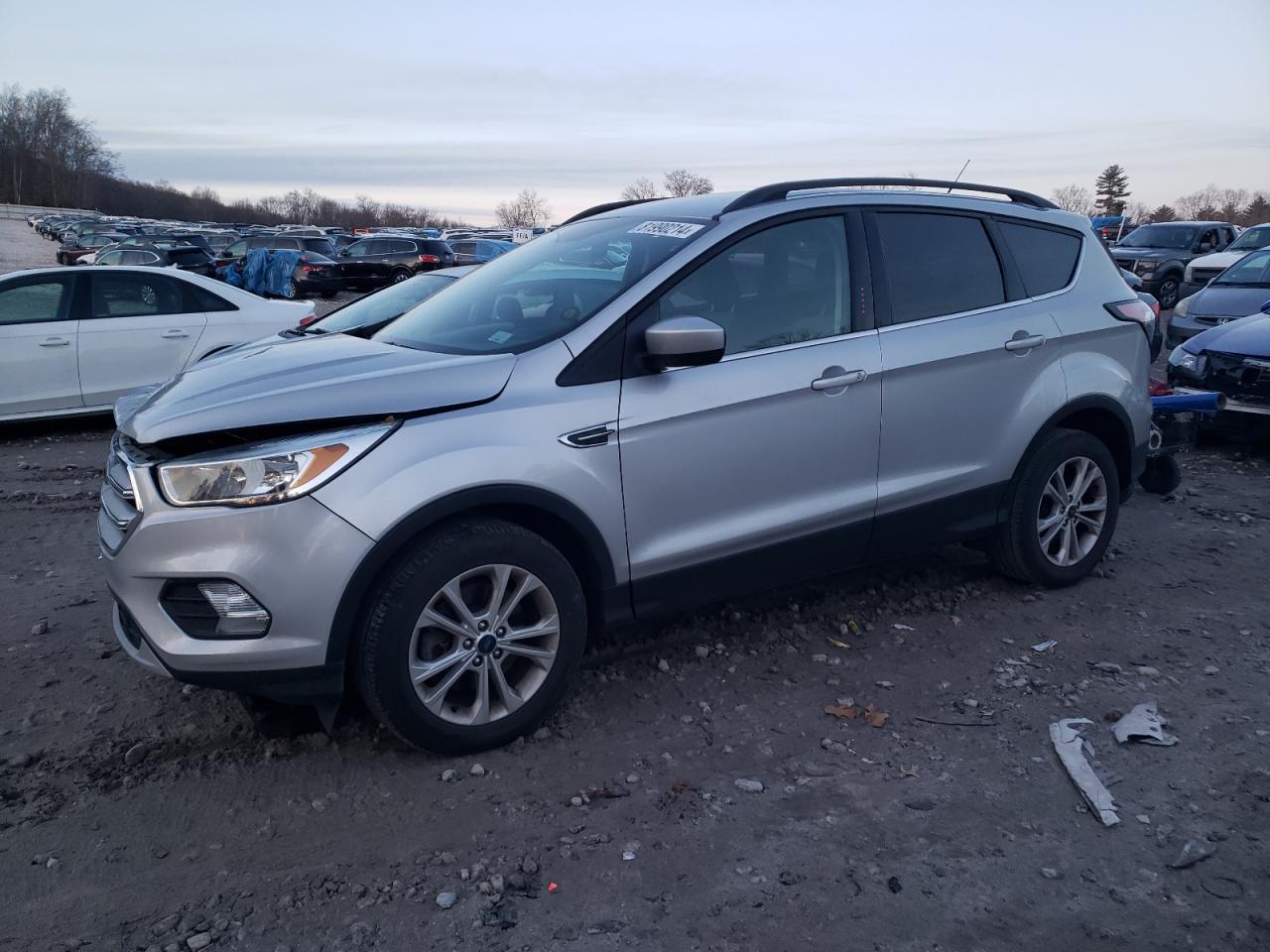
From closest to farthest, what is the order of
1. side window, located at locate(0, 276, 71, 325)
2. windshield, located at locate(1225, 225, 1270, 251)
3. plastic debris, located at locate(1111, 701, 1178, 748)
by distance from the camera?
1. plastic debris, located at locate(1111, 701, 1178, 748)
2. side window, located at locate(0, 276, 71, 325)
3. windshield, located at locate(1225, 225, 1270, 251)

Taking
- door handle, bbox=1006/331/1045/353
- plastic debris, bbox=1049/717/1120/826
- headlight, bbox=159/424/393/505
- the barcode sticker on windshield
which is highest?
the barcode sticker on windshield

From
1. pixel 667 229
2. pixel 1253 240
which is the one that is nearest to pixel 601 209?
pixel 667 229

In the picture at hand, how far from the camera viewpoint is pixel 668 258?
3.81 meters

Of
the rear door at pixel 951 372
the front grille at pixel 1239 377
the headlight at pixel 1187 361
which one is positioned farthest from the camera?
the headlight at pixel 1187 361

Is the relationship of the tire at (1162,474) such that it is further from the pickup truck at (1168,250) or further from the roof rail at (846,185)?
the pickup truck at (1168,250)

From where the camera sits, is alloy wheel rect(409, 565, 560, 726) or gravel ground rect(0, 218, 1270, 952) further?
alloy wheel rect(409, 565, 560, 726)

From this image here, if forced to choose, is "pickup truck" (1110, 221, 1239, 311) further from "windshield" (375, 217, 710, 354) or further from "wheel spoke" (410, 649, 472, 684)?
"wheel spoke" (410, 649, 472, 684)

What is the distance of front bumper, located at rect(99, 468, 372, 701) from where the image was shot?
120 inches

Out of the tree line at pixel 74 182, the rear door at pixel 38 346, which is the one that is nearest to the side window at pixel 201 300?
the rear door at pixel 38 346

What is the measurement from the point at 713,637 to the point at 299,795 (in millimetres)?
1935

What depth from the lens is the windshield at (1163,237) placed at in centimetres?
2175

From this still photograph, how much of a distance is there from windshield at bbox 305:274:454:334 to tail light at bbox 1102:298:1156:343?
335 centimetres

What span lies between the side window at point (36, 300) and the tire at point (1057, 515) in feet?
26.7

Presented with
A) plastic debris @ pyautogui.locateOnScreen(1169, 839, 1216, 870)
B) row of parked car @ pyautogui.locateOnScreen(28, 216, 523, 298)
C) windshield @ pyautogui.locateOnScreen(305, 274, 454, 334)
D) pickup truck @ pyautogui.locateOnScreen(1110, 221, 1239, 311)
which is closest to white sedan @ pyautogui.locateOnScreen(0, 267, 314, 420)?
windshield @ pyautogui.locateOnScreen(305, 274, 454, 334)
